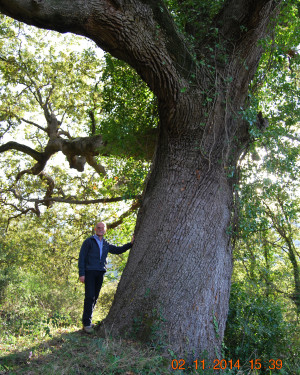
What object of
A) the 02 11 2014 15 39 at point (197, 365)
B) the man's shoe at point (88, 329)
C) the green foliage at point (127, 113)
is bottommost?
the 02 11 2014 15 39 at point (197, 365)

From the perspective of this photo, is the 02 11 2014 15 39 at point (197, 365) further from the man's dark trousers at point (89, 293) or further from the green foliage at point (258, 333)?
the man's dark trousers at point (89, 293)

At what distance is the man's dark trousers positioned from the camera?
5316 millimetres

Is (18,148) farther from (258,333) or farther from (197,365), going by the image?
(197,365)

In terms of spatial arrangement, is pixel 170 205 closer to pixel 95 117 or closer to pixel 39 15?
pixel 39 15

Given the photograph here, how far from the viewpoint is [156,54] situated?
4.91 m

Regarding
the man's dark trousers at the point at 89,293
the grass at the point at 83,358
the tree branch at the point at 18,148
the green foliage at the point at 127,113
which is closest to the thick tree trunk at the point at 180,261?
the grass at the point at 83,358

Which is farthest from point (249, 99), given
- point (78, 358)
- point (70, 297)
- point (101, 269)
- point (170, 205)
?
point (70, 297)

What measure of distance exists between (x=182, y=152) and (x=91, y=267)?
93.2 inches

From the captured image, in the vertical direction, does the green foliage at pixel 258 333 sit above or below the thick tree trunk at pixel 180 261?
below

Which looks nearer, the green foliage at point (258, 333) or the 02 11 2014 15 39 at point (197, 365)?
the 02 11 2014 15 39 at point (197, 365)

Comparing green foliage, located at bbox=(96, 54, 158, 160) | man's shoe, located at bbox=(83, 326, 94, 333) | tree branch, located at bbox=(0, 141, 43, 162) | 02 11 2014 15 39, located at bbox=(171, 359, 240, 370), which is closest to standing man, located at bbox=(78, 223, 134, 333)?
man's shoe, located at bbox=(83, 326, 94, 333)

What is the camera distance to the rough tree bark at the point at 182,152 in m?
4.42

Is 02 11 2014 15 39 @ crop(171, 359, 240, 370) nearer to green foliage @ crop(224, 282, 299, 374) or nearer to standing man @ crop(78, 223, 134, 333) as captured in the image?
green foliage @ crop(224, 282, 299, 374)

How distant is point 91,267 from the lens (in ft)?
18.3
